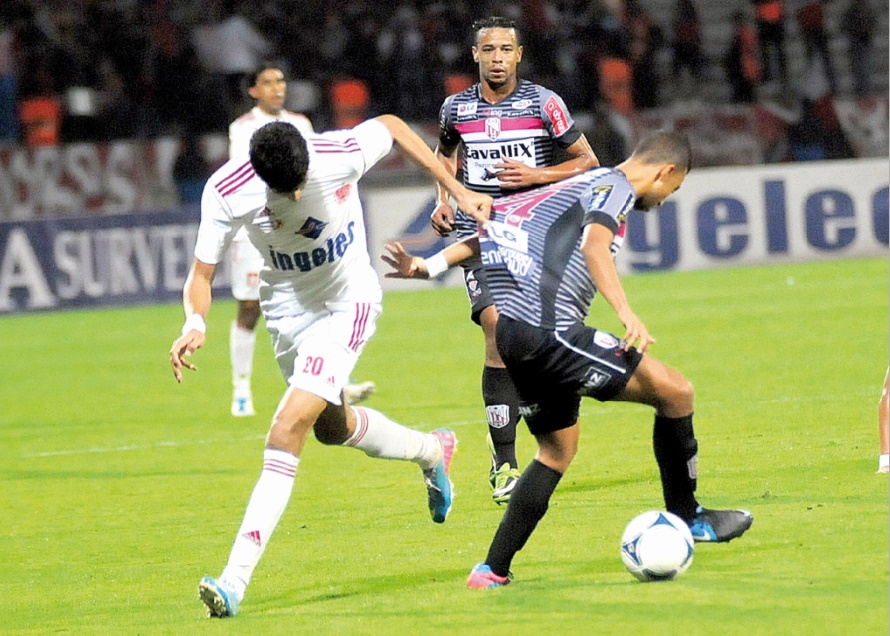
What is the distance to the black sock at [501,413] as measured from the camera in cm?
735

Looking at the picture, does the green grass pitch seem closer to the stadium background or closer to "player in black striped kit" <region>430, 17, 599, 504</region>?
the stadium background

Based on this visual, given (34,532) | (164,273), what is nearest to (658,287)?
(164,273)

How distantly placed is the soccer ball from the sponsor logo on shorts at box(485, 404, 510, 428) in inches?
78.3

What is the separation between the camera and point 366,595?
5.66m

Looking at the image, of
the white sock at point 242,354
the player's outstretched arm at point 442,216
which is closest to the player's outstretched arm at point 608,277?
the player's outstretched arm at point 442,216

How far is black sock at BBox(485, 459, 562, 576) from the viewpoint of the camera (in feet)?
17.9

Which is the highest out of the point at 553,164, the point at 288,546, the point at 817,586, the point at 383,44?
the point at 553,164

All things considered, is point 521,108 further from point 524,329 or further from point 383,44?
point 383,44

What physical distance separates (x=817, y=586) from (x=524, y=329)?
1261mm

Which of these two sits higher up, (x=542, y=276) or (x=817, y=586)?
(x=542, y=276)

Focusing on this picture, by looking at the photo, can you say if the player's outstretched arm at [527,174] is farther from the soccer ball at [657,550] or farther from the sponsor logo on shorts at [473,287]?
the soccer ball at [657,550]

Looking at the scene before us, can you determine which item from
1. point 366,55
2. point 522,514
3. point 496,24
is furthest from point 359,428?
point 366,55

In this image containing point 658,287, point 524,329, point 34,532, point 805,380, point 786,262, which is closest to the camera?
point 524,329

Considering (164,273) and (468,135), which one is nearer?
(468,135)
